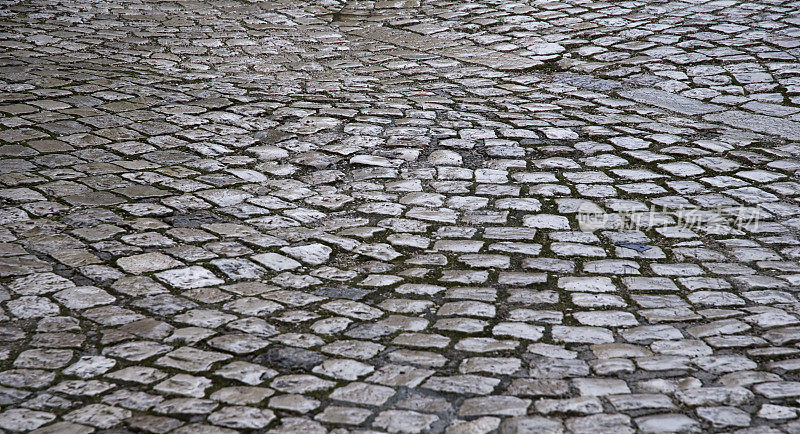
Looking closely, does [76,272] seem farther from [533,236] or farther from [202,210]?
[533,236]

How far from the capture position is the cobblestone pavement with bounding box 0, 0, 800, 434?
299 centimetres

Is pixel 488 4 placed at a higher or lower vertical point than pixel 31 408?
higher

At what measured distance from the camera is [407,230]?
14.6 ft

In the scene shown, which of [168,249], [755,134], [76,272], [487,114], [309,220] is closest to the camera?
[76,272]

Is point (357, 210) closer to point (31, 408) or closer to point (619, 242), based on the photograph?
point (619, 242)

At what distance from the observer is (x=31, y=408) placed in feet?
9.46

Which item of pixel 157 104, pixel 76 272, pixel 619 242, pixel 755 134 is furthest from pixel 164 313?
pixel 755 134

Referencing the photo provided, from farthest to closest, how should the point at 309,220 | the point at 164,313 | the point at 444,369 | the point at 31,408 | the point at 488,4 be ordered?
the point at 488,4 → the point at 309,220 → the point at 164,313 → the point at 444,369 → the point at 31,408

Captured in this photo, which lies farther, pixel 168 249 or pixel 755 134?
pixel 755 134

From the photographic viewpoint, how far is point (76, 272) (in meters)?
3.89

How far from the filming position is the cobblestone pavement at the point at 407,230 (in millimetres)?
2988

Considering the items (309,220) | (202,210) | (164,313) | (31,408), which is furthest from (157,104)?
(31,408)

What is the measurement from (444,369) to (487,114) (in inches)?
136

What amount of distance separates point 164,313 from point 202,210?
1.17 metres
